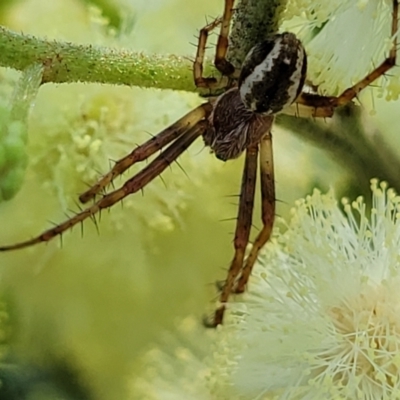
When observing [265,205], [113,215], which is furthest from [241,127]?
[113,215]

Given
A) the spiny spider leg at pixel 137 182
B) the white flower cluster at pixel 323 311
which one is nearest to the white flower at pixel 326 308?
the white flower cluster at pixel 323 311

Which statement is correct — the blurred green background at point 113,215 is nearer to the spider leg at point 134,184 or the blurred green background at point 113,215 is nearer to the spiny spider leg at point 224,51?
the spider leg at point 134,184

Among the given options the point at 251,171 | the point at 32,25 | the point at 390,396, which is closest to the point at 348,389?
the point at 390,396

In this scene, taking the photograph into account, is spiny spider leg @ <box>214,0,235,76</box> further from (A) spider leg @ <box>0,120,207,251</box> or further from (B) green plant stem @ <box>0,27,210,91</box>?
(A) spider leg @ <box>0,120,207,251</box>

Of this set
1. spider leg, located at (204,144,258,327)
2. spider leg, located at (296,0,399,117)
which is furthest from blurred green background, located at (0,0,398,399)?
spider leg, located at (296,0,399,117)

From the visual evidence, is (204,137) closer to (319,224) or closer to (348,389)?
(319,224)

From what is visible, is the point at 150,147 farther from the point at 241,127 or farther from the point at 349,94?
the point at 349,94
